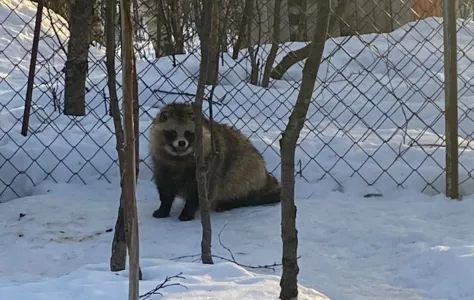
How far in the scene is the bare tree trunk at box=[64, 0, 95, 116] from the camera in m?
5.89

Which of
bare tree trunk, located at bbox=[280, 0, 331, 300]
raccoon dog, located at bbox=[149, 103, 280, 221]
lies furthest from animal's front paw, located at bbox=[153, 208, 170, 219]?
bare tree trunk, located at bbox=[280, 0, 331, 300]

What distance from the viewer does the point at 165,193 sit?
4.74 m

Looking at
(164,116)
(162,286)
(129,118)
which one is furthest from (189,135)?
(129,118)

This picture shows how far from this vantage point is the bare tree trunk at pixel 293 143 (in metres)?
2.25

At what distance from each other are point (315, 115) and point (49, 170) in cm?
244

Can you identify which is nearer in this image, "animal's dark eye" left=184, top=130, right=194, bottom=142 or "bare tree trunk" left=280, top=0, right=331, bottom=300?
"bare tree trunk" left=280, top=0, right=331, bottom=300

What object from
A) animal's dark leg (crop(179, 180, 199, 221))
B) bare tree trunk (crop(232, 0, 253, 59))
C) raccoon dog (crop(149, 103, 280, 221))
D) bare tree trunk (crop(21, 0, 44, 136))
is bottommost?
animal's dark leg (crop(179, 180, 199, 221))

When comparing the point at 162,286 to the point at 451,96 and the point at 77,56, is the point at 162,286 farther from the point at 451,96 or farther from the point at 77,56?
the point at 77,56

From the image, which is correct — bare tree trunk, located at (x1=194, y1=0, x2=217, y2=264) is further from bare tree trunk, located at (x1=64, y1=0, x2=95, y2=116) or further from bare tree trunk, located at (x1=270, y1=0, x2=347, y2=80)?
bare tree trunk, located at (x1=270, y1=0, x2=347, y2=80)

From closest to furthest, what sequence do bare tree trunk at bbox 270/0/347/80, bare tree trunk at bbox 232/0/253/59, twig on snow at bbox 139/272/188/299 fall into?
twig on snow at bbox 139/272/188/299, bare tree trunk at bbox 232/0/253/59, bare tree trunk at bbox 270/0/347/80

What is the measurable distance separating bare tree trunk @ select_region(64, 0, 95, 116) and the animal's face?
4.83 feet

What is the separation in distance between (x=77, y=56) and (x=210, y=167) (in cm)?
198

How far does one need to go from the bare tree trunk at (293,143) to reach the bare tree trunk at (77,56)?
381 cm

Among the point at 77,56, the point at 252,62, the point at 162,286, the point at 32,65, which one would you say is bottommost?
the point at 162,286
